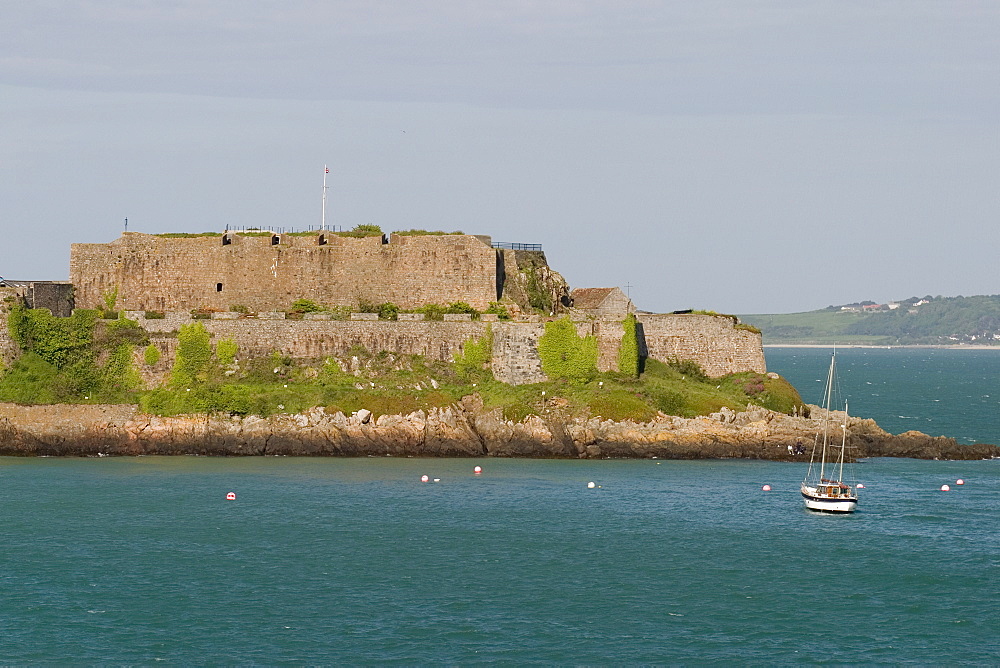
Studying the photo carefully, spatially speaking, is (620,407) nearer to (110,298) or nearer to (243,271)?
(243,271)

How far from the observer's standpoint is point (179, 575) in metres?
38.9

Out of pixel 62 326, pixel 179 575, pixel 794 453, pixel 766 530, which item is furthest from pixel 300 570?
pixel 62 326

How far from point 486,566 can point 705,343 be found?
30408mm

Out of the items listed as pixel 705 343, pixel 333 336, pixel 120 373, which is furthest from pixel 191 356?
pixel 705 343

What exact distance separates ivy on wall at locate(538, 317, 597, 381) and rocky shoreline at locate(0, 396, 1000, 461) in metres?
4.03

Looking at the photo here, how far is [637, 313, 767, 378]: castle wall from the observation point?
6750 centimetres

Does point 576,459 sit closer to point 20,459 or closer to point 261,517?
point 261,517

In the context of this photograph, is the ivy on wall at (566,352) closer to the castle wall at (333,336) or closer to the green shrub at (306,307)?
the castle wall at (333,336)

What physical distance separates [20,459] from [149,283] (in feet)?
51.7

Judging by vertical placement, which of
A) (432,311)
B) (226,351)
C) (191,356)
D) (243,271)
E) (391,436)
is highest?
(243,271)

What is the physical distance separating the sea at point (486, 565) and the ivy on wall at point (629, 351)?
7.57 metres

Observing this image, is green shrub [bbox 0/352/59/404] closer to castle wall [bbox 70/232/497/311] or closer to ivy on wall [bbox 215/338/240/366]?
ivy on wall [bbox 215/338/240/366]

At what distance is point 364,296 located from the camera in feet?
231

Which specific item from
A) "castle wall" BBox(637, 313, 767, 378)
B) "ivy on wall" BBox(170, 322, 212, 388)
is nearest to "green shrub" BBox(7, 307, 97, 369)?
"ivy on wall" BBox(170, 322, 212, 388)
